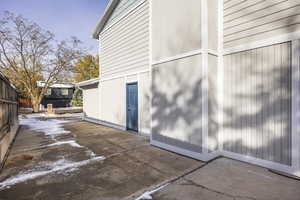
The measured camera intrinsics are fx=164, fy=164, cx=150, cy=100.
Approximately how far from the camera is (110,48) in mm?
8180

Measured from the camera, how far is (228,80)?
3.69m

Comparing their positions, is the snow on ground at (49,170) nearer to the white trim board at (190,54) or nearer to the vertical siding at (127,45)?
the white trim board at (190,54)

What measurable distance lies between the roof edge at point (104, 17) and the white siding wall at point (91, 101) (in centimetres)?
301

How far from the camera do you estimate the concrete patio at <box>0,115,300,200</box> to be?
7.73 feet

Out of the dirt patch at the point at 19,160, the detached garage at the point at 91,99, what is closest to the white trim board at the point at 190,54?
the dirt patch at the point at 19,160

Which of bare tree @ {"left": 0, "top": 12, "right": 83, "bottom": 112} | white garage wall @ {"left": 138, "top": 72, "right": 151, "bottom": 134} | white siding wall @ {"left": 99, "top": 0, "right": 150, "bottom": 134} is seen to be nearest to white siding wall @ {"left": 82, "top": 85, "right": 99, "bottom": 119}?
white siding wall @ {"left": 99, "top": 0, "right": 150, "bottom": 134}

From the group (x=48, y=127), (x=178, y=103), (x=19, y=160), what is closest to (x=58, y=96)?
(x=48, y=127)

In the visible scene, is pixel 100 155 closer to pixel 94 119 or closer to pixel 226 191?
pixel 226 191

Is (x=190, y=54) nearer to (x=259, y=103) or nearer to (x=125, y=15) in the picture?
(x=259, y=103)

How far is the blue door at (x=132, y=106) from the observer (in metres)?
6.43

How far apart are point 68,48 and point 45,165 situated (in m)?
19.4

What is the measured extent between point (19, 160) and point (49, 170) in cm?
118

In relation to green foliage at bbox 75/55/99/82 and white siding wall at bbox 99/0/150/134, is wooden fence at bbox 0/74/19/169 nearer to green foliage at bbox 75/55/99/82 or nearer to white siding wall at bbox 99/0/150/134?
white siding wall at bbox 99/0/150/134

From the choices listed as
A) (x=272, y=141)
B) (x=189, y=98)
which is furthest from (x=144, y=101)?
(x=272, y=141)
